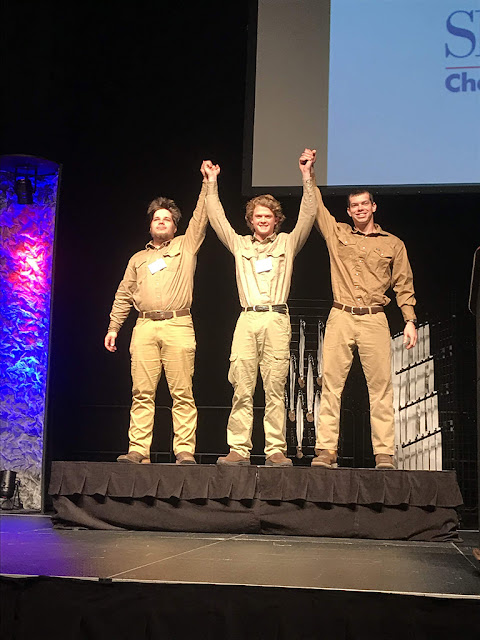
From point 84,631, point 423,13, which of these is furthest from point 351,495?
point 423,13

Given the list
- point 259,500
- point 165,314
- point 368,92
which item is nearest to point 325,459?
point 259,500

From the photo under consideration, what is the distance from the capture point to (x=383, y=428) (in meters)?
4.54

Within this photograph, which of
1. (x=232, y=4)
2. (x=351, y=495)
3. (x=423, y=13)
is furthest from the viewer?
(x=232, y=4)

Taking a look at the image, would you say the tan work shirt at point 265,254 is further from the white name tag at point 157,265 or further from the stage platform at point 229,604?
the stage platform at point 229,604

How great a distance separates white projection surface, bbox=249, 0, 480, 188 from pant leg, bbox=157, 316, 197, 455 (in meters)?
1.13

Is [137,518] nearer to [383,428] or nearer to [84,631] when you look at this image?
[383,428]

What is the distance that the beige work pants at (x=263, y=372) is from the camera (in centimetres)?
460

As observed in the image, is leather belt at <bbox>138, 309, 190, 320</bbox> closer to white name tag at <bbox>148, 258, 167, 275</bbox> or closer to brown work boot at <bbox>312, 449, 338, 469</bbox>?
white name tag at <bbox>148, 258, 167, 275</bbox>

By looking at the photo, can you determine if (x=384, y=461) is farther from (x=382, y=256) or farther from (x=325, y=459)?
(x=382, y=256)

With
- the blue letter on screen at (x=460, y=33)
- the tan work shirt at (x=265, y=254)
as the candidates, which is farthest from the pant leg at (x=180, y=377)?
the blue letter on screen at (x=460, y=33)

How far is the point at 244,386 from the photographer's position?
4.63m

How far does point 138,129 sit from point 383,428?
9.75 ft

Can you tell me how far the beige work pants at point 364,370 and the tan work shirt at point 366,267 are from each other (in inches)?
4.8

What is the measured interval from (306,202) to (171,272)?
0.92m
